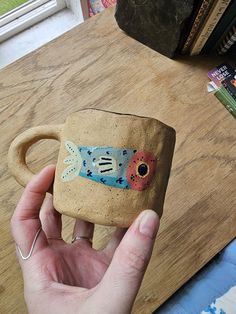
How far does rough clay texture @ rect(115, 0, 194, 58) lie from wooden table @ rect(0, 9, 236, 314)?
0.8 inches

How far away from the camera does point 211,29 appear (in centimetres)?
60

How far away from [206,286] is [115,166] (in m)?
0.27

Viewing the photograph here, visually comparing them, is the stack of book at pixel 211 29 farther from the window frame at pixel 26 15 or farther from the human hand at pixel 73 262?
the window frame at pixel 26 15

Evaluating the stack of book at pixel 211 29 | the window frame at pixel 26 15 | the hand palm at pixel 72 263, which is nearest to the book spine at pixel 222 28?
the stack of book at pixel 211 29

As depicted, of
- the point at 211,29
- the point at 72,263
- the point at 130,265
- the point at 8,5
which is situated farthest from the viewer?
the point at 8,5

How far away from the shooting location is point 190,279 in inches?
21.9

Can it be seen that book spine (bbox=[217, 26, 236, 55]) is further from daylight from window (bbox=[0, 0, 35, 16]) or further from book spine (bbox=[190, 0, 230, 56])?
daylight from window (bbox=[0, 0, 35, 16])

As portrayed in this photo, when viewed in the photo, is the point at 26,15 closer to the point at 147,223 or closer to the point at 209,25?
the point at 209,25

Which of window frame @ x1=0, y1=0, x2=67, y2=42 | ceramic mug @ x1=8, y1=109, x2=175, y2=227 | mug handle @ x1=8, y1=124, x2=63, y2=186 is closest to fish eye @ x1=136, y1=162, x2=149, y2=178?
ceramic mug @ x1=8, y1=109, x2=175, y2=227

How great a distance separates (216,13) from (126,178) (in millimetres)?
315

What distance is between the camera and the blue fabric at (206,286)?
548 millimetres

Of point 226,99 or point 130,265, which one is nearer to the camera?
point 130,265

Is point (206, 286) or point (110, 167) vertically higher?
point (110, 167)

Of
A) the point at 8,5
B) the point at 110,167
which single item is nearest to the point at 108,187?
the point at 110,167
